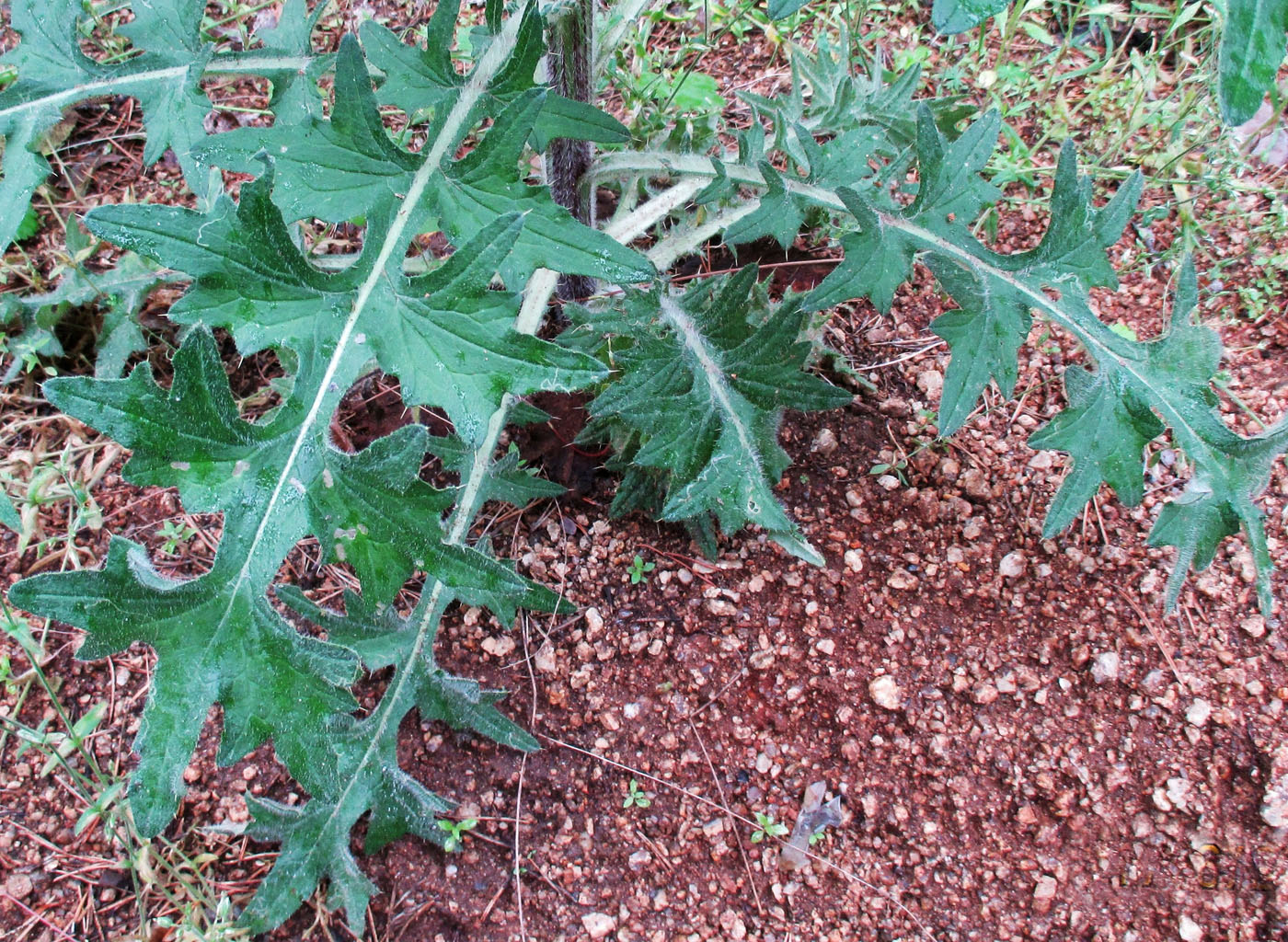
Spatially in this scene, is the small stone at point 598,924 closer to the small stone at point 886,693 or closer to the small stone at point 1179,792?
the small stone at point 886,693

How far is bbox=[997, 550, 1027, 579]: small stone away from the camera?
1.84 m

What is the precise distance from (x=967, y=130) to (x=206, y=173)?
4.63 ft

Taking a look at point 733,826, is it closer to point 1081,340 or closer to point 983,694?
point 983,694

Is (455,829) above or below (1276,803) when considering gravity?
below

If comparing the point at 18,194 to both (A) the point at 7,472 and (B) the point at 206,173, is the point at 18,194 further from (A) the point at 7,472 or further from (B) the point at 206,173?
(A) the point at 7,472

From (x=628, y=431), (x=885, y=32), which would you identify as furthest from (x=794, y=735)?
(x=885, y=32)

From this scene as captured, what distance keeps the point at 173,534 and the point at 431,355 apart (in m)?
0.98

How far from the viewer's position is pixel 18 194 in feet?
5.38

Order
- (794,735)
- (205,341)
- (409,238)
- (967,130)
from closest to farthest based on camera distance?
(205,341) < (409,238) < (967,130) < (794,735)

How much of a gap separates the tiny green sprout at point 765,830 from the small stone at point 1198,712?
2.47ft

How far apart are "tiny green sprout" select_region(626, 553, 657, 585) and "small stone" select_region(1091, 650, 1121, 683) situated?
863 millimetres

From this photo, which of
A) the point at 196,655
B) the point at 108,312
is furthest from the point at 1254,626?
the point at 108,312

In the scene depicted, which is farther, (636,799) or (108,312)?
A: (108,312)

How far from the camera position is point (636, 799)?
5.50 ft
